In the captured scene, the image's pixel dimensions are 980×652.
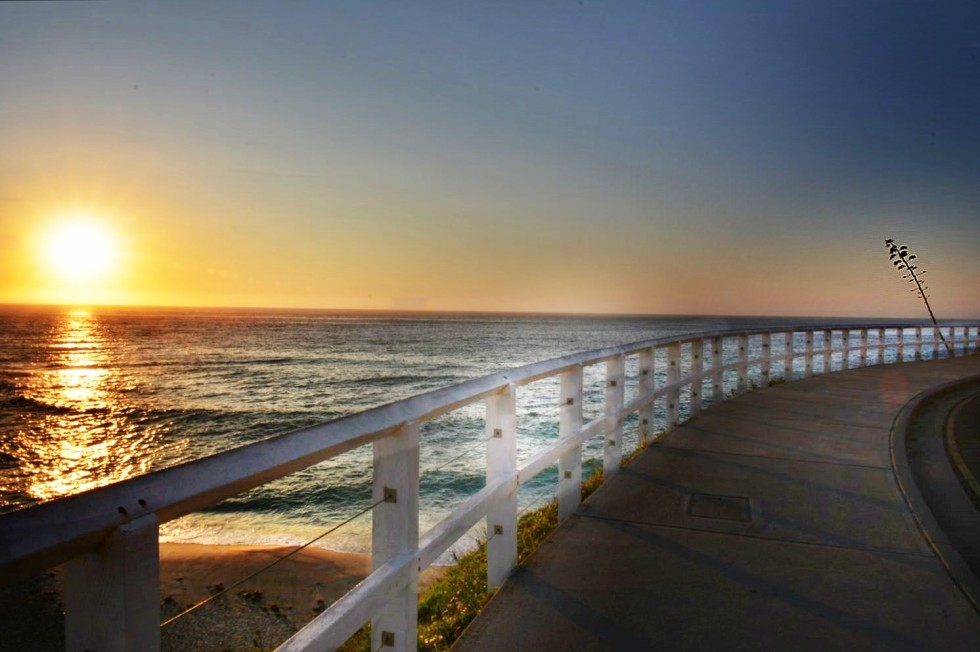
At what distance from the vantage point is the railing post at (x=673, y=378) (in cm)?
909

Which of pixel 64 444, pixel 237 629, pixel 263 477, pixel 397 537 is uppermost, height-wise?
pixel 263 477

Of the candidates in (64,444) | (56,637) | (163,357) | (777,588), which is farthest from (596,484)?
(163,357)

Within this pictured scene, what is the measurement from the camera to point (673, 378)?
924cm

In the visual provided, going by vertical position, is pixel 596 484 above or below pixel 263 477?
below

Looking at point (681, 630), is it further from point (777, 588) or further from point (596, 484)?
point (596, 484)

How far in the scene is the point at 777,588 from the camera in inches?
163

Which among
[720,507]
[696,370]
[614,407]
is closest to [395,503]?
[720,507]

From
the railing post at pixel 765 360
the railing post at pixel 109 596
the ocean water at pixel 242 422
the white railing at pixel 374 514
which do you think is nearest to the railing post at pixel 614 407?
the white railing at pixel 374 514

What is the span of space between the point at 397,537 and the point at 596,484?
502cm

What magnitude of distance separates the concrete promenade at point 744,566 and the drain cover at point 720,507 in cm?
2

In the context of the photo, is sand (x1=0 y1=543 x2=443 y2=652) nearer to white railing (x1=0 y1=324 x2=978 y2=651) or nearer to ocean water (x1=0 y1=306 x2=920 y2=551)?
ocean water (x1=0 y1=306 x2=920 y2=551)

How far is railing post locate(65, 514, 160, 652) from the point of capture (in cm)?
149

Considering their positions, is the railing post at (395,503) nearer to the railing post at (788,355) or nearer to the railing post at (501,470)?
the railing post at (501,470)

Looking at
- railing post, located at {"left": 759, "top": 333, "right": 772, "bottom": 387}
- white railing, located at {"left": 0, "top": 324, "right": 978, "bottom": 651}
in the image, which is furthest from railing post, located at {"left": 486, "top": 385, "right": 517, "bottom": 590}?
railing post, located at {"left": 759, "top": 333, "right": 772, "bottom": 387}
